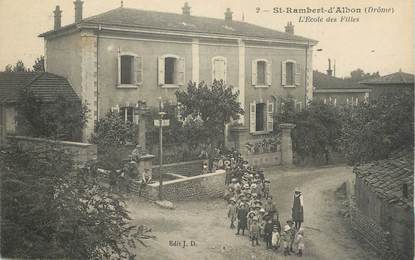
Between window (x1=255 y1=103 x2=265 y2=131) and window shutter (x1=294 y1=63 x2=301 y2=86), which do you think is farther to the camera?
window shutter (x1=294 y1=63 x2=301 y2=86)

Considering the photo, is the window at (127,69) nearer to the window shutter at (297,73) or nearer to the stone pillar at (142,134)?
the stone pillar at (142,134)

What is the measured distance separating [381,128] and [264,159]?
8.71 metres

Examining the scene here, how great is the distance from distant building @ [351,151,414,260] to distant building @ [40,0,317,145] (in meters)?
9.04

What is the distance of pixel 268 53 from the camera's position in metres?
24.7

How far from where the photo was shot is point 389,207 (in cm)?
1055

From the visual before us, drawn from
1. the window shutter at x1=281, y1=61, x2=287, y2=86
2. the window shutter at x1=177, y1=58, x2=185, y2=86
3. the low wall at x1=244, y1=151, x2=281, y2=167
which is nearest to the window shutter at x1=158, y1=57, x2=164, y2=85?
the window shutter at x1=177, y1=58, x2=185, y2=86

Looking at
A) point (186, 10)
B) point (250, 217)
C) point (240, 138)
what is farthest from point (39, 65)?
point (250, 217)

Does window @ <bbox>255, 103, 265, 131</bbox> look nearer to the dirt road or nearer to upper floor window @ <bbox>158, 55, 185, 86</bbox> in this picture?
upper floor window @ <bbox>158, 55, 185, 86</bbox>

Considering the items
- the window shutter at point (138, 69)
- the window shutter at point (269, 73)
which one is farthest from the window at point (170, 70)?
the window shutter at point (269, 73)

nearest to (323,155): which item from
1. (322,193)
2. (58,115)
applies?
(322,193)

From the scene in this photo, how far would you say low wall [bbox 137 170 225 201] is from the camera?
15.7 meters

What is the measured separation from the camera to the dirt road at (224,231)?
1136 cm

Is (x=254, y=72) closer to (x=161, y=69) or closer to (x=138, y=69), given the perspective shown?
(x=161, y=69)

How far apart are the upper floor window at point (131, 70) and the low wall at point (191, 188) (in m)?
5.98
